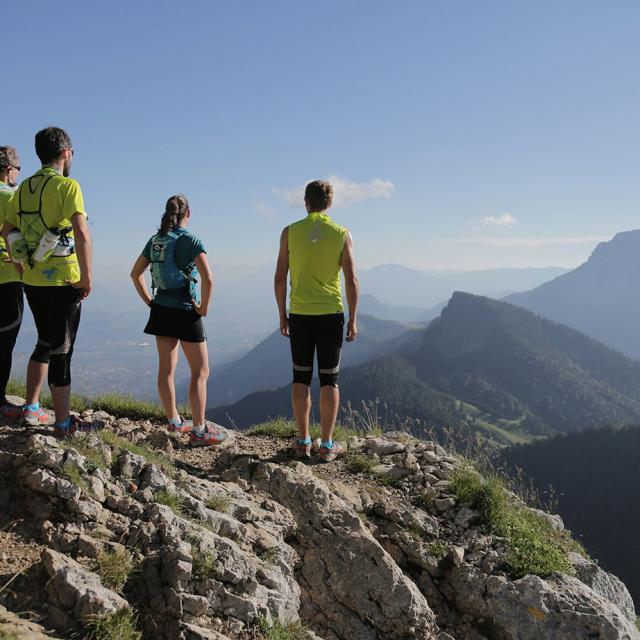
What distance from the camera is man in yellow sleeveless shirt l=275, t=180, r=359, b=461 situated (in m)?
6.11

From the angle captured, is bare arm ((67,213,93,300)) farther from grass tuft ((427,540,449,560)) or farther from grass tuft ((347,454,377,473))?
grass tuft ((427,540,449,560))

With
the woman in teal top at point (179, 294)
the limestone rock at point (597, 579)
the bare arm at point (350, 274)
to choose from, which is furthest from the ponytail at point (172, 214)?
the limestone rock at point (597, 579)

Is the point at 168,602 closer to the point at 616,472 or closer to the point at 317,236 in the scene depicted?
the point at 317,236

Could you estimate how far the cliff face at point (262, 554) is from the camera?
350 centimetres

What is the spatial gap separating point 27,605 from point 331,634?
8.17 ft

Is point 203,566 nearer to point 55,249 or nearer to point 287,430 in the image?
point 55,249

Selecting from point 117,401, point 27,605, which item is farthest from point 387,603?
point 117,401

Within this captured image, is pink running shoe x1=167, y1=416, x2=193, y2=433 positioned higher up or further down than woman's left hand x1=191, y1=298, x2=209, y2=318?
further down

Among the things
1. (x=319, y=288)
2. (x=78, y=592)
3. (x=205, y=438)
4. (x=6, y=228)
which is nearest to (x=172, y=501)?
(x=78, y=592)

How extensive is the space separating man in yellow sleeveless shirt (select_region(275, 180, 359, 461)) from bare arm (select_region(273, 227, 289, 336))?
0.01 m

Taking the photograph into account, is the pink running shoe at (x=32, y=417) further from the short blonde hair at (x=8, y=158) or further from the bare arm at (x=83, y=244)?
the short blonde hair at (x=8, y=158)

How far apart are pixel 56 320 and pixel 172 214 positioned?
192 centimetres

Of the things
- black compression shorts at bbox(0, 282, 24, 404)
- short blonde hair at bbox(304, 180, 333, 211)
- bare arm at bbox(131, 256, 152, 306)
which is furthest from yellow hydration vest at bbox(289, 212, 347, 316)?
black compression shorts at bbox(0, 282, 24, 404)

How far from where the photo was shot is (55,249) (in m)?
5.17
